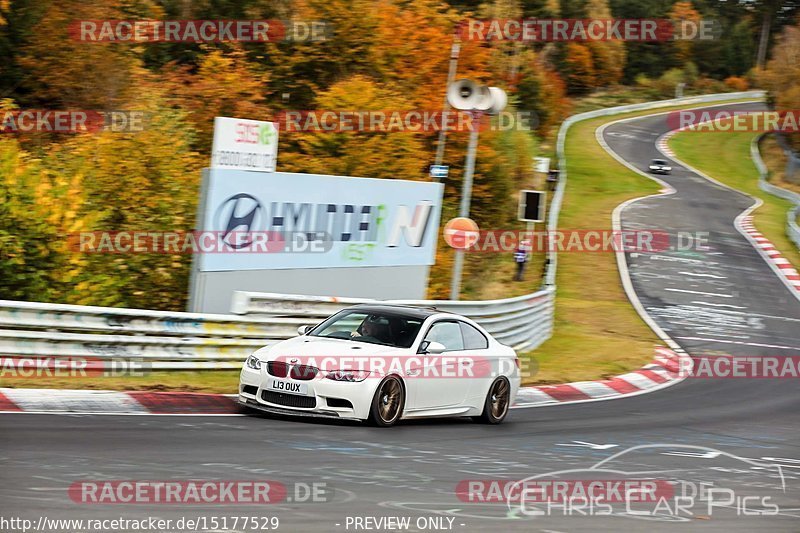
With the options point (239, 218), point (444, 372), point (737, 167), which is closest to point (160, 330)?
point (239, 218)

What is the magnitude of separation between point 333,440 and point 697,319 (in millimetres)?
20618

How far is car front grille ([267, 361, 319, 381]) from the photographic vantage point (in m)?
10.9

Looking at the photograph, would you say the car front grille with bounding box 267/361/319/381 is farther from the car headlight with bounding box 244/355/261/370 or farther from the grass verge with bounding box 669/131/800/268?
the grass verge with bounding box 669/131/800/268

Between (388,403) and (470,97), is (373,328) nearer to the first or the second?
(388,403)

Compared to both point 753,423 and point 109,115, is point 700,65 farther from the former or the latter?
point 753,423

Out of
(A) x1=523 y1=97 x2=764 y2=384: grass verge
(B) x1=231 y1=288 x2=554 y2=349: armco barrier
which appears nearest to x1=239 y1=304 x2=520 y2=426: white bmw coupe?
(B) x1=231 y1=288 x2=554 y2=349: armco barrier

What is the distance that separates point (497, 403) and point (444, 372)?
130 centimetres

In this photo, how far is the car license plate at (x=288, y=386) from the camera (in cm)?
1080

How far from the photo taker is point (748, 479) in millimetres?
10188

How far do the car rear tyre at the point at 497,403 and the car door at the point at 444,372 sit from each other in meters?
0.51

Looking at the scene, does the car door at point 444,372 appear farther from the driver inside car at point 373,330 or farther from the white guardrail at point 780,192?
the white guardrail at point 780,192

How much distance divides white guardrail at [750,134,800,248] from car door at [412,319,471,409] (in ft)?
102

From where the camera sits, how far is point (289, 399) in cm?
1089

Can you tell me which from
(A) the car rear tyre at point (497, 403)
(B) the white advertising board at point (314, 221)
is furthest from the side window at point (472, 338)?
(B) the white advertising board at point (314, 221)
